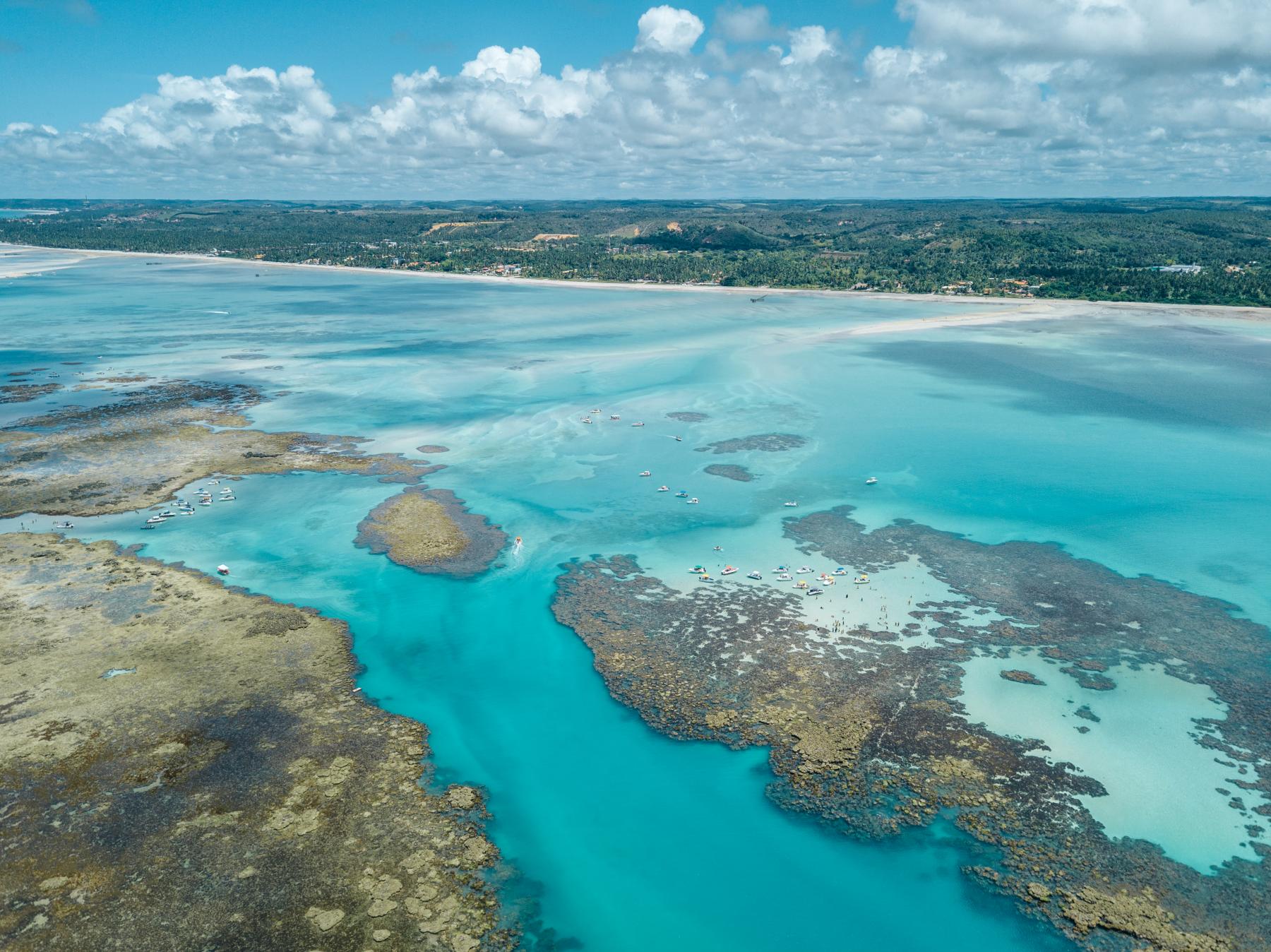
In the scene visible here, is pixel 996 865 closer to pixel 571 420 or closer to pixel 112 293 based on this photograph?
pixel 571 420

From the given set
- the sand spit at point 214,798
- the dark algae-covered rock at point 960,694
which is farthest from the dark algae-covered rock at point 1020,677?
the sand spit at point 214,798

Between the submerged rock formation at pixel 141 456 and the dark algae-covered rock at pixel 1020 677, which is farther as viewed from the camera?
the submerged rock formation at pixel 141 456

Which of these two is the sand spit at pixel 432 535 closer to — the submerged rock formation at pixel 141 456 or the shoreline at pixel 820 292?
A: the submerged rock formation at pixel 141 456

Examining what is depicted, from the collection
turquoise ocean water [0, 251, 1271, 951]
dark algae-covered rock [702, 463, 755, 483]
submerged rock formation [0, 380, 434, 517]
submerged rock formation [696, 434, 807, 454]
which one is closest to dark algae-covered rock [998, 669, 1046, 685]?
turquoise ocean water [0, 251, 1271, 951]

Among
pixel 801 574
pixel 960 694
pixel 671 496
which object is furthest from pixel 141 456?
pixel 960 694

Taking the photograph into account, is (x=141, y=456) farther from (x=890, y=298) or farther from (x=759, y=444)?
(x=890, y=298)

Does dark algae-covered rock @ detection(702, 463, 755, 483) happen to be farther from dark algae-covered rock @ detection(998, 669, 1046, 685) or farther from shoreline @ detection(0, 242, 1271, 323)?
shoreline @ detection(0, 242, 1271, 323)
